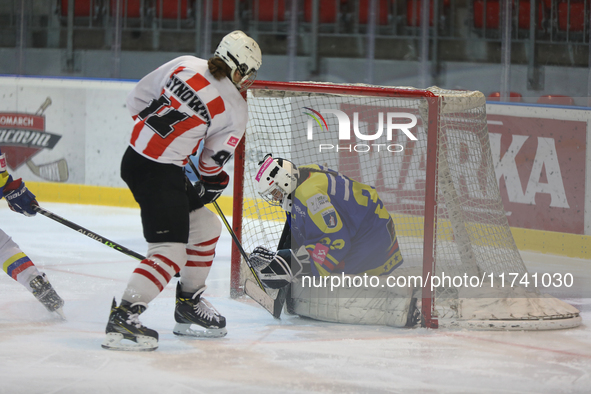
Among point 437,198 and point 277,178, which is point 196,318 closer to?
point 277,178

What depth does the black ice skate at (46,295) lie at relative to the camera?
2949mm

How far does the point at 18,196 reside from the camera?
9.50 feet

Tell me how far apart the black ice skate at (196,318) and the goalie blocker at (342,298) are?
13.7 inches

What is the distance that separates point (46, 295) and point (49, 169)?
4158 millimetres

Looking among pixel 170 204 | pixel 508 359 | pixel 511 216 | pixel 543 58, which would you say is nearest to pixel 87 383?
pixel 170 204

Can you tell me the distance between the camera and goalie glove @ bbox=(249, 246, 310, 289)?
3025mm

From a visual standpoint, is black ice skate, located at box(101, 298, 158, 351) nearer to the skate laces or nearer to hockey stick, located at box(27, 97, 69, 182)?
the skate laces

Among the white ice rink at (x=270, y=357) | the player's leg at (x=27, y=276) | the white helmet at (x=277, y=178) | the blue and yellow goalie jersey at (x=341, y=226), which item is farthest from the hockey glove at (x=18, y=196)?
the blue and yellow goalie jersey at (x=341, y=226)

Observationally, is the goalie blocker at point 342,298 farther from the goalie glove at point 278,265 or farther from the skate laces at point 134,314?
the skate laces at point 134,314

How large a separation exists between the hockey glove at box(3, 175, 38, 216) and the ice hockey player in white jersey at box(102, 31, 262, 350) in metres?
0.56

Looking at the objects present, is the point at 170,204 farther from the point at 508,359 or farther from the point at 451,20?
the point at 451,20

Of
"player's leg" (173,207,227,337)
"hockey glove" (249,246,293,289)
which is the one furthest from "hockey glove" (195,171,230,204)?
"hockey glove" (249,246,293,289)

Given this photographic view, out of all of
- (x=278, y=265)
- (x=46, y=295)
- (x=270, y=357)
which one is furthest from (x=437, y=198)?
(x=46, y=295)

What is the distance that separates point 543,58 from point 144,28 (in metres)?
3.95
